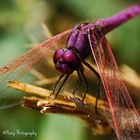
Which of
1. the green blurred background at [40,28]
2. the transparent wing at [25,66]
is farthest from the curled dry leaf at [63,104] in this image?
the green blurred background at [40,28]

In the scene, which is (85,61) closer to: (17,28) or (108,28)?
(108,28)

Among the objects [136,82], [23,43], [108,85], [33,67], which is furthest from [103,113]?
[23,43]

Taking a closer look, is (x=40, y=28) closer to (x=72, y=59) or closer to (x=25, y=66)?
(x=25, y=66)

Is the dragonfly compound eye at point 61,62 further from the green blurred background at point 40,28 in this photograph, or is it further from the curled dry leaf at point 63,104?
the green blurred background at point 40,28

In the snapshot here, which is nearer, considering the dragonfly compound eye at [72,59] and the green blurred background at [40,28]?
the dragonfly compound eye at [72,59]

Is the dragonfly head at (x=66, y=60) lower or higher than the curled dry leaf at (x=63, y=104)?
higher

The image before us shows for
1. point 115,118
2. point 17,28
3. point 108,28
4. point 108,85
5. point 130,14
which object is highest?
point 17,28

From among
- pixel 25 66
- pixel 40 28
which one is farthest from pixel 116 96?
pixel 40 28

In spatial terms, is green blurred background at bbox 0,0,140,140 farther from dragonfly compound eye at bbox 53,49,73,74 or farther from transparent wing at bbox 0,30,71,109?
dragonfly compound eye at bbox 53,49,73,74
